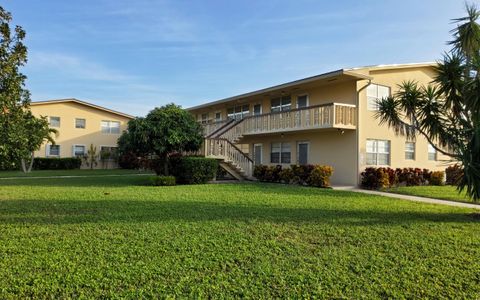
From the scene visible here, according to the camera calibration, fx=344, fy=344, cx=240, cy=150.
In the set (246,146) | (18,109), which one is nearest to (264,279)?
(18,109)

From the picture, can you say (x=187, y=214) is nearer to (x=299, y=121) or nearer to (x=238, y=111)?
(x=299, y=121)

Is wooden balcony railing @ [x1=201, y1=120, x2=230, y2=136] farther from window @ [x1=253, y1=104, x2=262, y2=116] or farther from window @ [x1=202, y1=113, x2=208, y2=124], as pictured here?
window @ [x1=202, y1=113, x2=208, y2=124]

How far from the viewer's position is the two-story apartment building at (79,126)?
34406 millimetres

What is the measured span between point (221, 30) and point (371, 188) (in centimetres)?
1129

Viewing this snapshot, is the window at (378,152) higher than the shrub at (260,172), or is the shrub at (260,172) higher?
the window at (378,152)

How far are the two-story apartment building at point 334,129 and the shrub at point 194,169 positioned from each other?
127cm

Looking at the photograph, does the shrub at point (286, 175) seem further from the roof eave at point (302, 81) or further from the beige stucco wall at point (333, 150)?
the roof eave at point (302, 81)

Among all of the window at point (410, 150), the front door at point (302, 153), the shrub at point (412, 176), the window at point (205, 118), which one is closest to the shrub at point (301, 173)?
the front door at point (302, 153)

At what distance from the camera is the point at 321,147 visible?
735 inches

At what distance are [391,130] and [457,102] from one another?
8.60 m

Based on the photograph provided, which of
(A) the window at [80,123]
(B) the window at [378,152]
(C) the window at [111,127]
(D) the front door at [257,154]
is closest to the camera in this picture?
(B) the window at [378,152]

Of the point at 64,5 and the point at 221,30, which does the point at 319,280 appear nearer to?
the point at 64,5

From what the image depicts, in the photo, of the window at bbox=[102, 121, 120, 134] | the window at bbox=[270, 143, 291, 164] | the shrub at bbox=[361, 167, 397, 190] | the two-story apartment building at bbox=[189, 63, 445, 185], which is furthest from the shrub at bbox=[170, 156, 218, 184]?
the window at bbox=[102, 121, 120, 134]

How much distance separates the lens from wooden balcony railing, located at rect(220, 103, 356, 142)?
1631 cm
